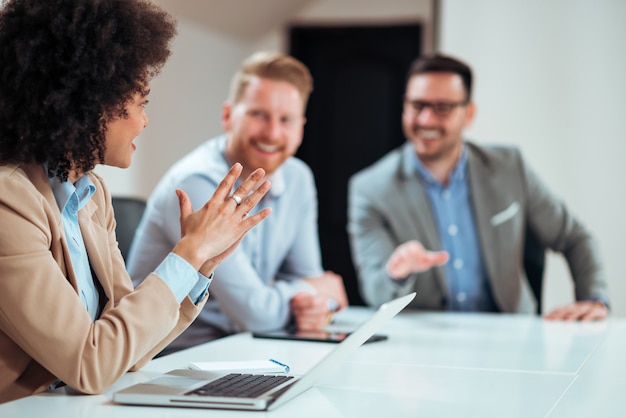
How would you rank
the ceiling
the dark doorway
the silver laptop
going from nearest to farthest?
the silver laptop → the ceiling → the dark doorway

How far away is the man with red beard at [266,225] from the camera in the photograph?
2129 mm

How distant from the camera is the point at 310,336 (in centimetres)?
199

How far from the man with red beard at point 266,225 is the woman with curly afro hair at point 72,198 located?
0.73 metres

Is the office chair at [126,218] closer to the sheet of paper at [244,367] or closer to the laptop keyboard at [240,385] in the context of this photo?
the sheet of paper at [244,367]

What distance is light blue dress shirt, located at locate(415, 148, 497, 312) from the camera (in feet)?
10.4

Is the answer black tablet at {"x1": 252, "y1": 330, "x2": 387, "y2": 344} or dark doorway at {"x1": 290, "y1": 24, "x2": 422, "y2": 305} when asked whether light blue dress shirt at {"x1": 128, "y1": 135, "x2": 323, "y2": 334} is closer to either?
black tablet at {"x1": 252, "y1": 330, "x2": 387, "y2": 344}

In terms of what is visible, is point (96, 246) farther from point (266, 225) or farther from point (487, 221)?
point (487, 221)

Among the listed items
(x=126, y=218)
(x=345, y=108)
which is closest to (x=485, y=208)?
(x=126, y=218)

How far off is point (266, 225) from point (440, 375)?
42.1 inches

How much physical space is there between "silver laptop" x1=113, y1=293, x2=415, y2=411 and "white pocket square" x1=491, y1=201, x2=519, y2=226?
1973 mm

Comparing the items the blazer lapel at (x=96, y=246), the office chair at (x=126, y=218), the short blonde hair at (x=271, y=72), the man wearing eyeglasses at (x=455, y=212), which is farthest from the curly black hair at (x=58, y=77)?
the man wearing eyeglasses at (x=455, y=212)

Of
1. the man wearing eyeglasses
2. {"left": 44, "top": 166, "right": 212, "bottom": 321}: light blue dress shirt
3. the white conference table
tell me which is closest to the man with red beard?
the white conference table

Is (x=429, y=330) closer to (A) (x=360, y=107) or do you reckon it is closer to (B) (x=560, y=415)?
(B) (x=560, y=415)

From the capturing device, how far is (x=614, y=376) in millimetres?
1593
